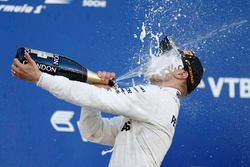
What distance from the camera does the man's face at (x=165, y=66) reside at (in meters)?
1.76

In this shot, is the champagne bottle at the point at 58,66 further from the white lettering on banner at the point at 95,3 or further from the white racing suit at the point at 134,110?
the white lettering on banner at the point at 95,3

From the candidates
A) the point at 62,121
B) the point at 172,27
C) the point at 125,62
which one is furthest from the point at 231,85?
the point at 62,121

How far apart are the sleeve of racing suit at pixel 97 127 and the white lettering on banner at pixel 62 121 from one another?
62 cm

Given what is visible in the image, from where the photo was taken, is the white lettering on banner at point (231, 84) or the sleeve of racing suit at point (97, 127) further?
the white lettering on banner at point (231, 84)

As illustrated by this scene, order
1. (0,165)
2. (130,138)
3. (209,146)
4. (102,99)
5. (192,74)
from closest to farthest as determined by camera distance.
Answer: (102,99), (130,138), (192,74), (209,146), (0,165)

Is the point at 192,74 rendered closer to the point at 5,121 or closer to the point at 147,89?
Answer: the point at 147,89

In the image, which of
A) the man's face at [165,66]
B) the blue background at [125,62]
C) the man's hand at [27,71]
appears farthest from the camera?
the blue background at [125,62]

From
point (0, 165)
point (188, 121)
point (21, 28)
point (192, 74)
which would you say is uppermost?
point (21, 28)

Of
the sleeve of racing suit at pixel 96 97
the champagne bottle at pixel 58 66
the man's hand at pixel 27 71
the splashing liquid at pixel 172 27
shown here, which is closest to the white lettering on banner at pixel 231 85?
the splashing liquid at pixel 172 27

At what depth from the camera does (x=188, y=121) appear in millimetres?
2379

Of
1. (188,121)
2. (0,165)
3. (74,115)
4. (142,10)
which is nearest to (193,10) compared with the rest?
(142,10)

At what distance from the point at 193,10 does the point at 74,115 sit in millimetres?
726

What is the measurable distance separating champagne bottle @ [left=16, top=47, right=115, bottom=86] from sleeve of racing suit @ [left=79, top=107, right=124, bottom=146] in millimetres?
108

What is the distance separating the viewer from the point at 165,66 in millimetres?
1770
